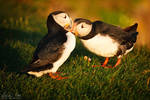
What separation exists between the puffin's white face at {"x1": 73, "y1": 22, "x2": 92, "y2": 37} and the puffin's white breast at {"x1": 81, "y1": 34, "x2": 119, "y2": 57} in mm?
162

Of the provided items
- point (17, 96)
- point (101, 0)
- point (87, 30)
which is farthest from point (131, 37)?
point (101, 0)

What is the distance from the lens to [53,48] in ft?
12.8

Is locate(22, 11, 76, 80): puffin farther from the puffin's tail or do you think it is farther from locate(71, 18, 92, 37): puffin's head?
the puffin's tail

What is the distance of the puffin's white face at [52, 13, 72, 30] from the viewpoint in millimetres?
4070

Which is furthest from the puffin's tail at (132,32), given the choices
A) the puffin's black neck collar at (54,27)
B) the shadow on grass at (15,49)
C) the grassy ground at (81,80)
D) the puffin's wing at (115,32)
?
the shadow on grass at (15,49)

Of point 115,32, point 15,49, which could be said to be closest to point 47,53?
point 115,32

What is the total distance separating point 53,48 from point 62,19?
58cm

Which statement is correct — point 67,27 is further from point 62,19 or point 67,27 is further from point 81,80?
point 81,80

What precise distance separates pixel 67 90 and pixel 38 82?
55cm

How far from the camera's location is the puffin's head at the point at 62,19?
4.07 meters

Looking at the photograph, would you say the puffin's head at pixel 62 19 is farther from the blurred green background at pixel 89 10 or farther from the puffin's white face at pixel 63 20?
the blurred green background at pixel 89 10

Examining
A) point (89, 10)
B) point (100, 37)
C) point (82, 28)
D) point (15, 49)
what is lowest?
point (15, 49)

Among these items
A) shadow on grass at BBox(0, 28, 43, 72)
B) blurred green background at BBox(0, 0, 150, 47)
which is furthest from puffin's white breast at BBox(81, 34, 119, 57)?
blurred green background at BBox(0, 0, 150, 47)

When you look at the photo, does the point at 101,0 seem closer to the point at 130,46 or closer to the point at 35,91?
the point at 130,46
